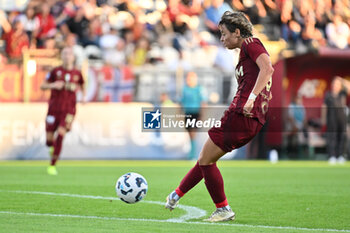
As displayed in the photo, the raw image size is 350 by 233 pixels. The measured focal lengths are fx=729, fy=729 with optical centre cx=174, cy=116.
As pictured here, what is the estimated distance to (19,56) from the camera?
65.9 ft

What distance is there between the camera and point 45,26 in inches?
829

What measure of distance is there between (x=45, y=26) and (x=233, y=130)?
15002 millimetres

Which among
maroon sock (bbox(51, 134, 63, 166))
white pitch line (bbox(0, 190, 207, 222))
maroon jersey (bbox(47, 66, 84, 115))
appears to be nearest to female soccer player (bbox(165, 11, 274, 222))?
white pitch line (bbox(0, 190, 207, 222))

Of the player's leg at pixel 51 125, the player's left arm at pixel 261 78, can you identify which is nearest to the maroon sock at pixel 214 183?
the player's left arm at pixel 261 78

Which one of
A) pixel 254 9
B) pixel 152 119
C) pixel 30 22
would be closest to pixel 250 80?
pixel 152 119

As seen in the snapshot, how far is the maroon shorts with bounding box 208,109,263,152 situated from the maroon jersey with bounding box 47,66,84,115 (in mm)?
7988

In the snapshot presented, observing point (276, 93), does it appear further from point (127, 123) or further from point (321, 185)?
point (321, 185)

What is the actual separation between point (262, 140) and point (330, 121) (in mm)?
2059

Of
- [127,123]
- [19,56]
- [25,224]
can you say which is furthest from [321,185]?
[19,56]

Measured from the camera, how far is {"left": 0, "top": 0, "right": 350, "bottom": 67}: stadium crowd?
20984 mm

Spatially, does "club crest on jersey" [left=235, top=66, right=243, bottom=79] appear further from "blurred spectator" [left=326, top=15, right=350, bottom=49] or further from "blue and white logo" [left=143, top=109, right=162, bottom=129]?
"blurred spectator" [left=326, top=15, right=350, bottom=49]

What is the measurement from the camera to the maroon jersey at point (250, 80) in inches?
271

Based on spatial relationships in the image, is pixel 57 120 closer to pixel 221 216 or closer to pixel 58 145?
pixel 58 145

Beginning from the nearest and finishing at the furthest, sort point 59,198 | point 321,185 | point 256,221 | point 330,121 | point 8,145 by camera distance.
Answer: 1. point 256,221
2. point 59,198
3. point 321,185
4. point 8,145
5. point 330,121
